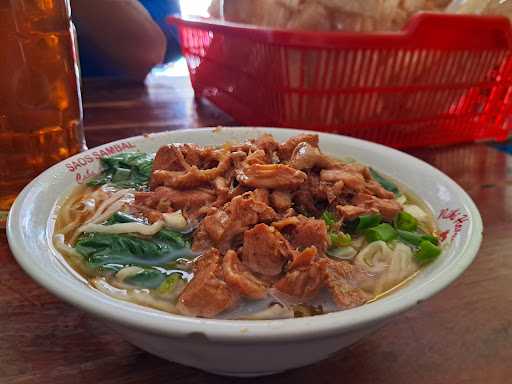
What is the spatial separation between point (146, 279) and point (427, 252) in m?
0.58

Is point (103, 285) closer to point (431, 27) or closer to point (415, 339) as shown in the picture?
point (415, 339)

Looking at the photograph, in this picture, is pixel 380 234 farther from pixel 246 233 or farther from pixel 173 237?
pixel 173 237

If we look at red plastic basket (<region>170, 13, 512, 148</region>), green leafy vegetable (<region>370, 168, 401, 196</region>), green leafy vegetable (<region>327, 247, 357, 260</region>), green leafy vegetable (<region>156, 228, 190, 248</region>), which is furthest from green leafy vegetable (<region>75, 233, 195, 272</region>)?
red plastic basket (<region>170, 13, 512, 148</region>)

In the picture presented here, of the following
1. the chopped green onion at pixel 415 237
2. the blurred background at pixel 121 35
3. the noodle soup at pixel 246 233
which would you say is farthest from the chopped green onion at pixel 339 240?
the blurred background at pixel 121 35

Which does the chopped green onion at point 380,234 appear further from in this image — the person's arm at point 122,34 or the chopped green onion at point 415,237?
the person's arm at point 122,34

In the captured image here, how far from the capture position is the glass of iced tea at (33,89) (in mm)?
1337

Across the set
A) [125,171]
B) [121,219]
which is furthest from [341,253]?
[125,171]

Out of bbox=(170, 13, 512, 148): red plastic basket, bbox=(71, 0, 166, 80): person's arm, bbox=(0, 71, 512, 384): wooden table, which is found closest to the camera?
bbox=(0, 71, 512, 384): wooden table

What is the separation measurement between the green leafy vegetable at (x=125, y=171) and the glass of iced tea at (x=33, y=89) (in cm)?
22

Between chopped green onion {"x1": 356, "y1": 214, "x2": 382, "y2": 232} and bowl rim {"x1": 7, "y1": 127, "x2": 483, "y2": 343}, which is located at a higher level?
bowl rim {"x1": 7, "y1": 127, "x2": 483, "y2": 343}

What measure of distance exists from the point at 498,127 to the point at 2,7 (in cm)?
206

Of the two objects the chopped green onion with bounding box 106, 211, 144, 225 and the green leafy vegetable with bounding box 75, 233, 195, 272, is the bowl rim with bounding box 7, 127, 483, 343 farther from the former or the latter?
the chopped green onion with bounding box 106, 211, 144, 225

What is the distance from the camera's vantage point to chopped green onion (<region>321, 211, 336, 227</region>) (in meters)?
1.12

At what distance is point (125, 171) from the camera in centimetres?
138
